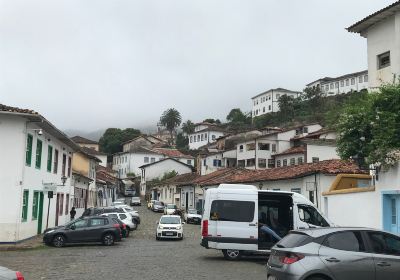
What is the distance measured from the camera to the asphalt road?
46.7 feet

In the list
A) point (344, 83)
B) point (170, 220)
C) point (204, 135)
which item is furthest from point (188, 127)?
point (170, 220)

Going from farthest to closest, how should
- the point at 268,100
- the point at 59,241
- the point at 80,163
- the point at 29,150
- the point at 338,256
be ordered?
1. the point at 268,100
2. the point at 80,163
3. the point at 29,150
4. the point at 59,241
5. the point at 338,256

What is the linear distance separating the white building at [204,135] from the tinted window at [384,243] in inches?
4260

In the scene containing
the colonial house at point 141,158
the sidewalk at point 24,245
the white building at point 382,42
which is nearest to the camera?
the sidewalk at point 24,245

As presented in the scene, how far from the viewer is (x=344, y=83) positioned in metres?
127

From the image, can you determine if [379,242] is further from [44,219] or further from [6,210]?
[44,219]

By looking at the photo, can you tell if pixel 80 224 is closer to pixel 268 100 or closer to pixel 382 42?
pixel 382 42

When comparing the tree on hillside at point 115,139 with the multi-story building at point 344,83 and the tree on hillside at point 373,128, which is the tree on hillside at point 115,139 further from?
the tree on hillside at point 373,128

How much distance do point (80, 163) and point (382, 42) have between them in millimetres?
35017

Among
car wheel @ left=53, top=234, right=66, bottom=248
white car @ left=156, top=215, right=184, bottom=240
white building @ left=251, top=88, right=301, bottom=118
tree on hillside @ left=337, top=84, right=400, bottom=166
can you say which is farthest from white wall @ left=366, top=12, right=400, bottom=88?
white building @ left=251, top=88, right=301, bottom=118

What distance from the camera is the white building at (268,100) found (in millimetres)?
132712

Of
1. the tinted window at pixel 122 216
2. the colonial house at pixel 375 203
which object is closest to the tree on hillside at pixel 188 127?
the tinted window at pixel 122 216

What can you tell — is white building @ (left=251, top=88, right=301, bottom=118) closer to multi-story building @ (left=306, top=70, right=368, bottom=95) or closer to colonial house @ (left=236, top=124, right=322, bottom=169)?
multi-story building @ (left=306, top=70, right=368, bottom=95)

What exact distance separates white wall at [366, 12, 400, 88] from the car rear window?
1539 cm
